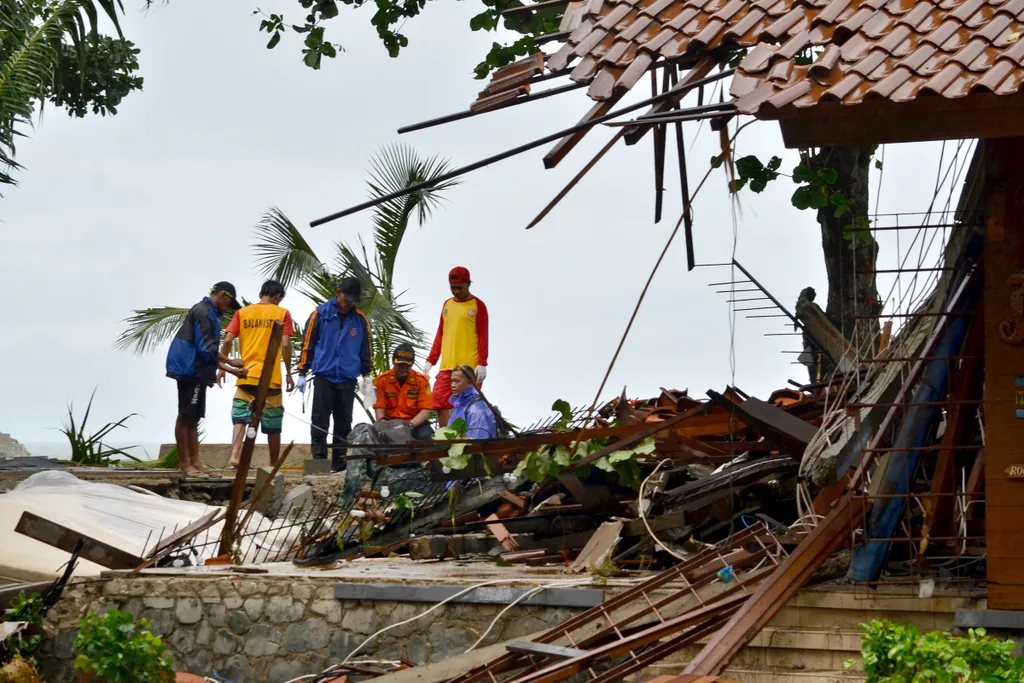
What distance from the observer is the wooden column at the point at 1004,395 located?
6.61 meters

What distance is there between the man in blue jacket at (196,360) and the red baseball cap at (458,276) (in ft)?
7.08

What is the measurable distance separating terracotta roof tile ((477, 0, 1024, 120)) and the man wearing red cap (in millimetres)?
5696

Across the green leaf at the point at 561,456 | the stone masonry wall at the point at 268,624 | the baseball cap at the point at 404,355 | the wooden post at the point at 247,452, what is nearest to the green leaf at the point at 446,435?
the green leaf at the point at 561,456

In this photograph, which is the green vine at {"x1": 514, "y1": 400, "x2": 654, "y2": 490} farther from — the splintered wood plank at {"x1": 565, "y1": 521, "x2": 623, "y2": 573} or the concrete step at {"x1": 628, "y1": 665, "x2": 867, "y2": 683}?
the concrete step at {"x1": 628, "y1": 665, "x2": 867, "y2": 683}

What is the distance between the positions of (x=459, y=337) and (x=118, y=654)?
607 centimetres

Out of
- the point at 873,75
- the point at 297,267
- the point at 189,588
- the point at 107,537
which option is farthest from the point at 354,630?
the point at 297,267

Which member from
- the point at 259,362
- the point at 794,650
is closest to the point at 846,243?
the point at 259,362

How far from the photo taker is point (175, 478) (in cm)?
1298

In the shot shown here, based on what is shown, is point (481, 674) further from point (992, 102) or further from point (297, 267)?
point (297, 267)

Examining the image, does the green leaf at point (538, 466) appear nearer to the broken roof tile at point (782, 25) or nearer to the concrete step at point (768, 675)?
the concrete step at point (768, 675)

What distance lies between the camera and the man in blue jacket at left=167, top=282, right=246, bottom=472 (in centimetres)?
1279

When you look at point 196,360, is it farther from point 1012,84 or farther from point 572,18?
point 1012,84

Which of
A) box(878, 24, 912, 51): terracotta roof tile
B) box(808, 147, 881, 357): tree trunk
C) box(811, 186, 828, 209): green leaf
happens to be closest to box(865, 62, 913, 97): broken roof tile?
box(878, 24, 912, 51): terracotta roof tile

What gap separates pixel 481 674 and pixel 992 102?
12.9 ft
